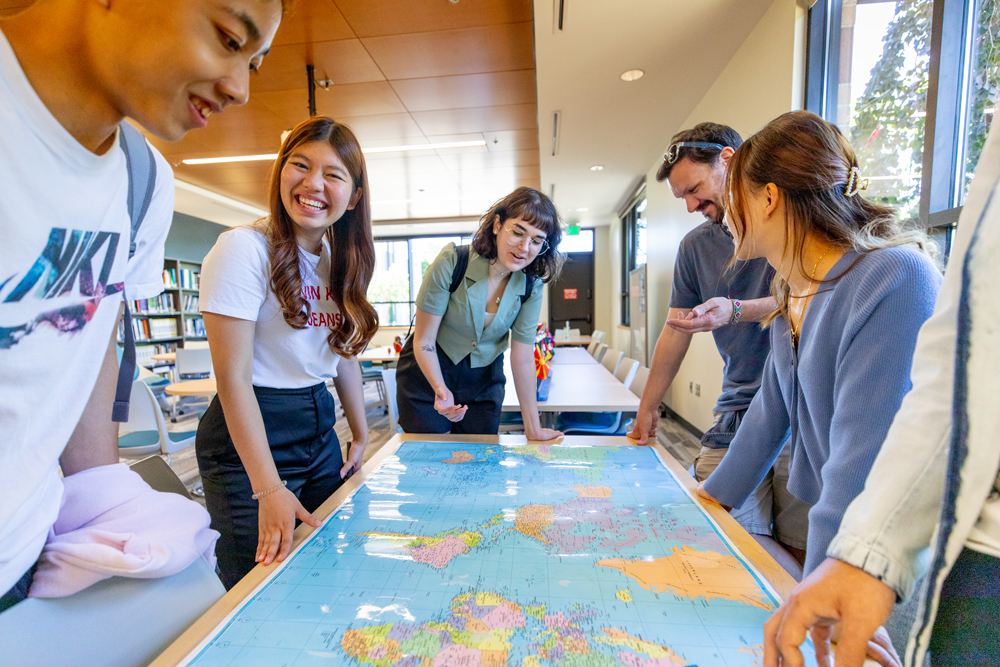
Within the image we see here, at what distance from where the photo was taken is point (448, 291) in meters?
1.67

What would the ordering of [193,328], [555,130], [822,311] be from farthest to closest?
[193,328] → [555,130] → [822,311]

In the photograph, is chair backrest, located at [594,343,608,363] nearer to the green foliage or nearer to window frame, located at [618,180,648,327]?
window frame, located at [618,180,648,327]

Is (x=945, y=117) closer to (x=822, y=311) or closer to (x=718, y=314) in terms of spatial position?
(x=718, y=314)

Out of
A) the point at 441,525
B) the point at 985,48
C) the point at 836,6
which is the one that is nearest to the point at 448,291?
the point at 441,525

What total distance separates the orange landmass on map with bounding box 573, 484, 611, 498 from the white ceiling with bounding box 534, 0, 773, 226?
249cm

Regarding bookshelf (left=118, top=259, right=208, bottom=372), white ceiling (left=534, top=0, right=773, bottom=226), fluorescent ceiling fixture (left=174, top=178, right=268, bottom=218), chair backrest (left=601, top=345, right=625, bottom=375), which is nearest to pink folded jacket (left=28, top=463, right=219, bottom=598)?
white ceiling (left=534, top=0, right=773, bottom=226)

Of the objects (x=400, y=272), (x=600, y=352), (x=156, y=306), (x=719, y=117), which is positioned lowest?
(x=600, y=352)

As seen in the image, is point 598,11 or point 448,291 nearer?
point 448,291

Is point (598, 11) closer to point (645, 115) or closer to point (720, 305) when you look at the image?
point (645, 115)

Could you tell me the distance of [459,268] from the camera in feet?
5.42

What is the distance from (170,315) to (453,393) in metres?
7.16

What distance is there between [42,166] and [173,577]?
54cm

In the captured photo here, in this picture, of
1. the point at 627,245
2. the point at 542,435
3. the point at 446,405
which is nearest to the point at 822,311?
the point at 542,435

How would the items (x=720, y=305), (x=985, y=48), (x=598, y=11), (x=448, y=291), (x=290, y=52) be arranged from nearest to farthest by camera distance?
(x=720, y=305), (x=985, y=48), (x=448, y=291), (x=598, y=11), (x=290, y=52)
